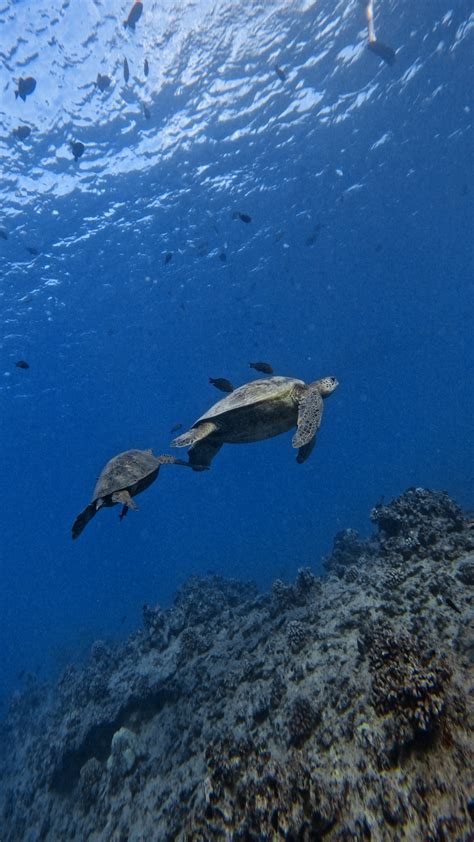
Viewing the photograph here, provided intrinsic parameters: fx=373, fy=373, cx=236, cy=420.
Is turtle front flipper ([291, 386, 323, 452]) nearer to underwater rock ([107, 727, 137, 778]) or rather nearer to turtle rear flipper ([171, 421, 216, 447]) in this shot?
turtle rear flipper ([171, 421, 216, 447])

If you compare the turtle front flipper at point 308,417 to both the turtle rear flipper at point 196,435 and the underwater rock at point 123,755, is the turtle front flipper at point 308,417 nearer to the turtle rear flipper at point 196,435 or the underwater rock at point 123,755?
the turtle rear flipper at point 196,435

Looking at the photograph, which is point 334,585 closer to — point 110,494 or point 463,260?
point 110,494

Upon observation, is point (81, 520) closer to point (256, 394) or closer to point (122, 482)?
point (122, 482)

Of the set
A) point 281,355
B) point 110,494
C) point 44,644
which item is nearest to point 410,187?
point 281,355

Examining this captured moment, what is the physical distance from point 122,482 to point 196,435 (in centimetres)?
166

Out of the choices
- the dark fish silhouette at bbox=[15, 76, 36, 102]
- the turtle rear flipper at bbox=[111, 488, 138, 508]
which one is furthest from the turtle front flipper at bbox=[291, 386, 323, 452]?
the dark fish silhouette at bbox=[15, 76, 36, 102]

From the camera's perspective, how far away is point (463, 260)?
160 feet

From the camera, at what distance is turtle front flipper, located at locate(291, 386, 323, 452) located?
634 centimetres

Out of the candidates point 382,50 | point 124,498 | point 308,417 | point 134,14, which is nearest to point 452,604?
point 308,417

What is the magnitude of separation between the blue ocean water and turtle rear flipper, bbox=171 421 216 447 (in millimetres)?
14257

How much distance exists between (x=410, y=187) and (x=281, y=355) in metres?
29.4

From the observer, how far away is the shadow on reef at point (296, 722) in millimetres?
3803

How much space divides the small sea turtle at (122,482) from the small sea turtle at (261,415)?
2.61 feet

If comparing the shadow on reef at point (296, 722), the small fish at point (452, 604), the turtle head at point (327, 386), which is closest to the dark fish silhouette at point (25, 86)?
the turtle head at point (327, 386)
